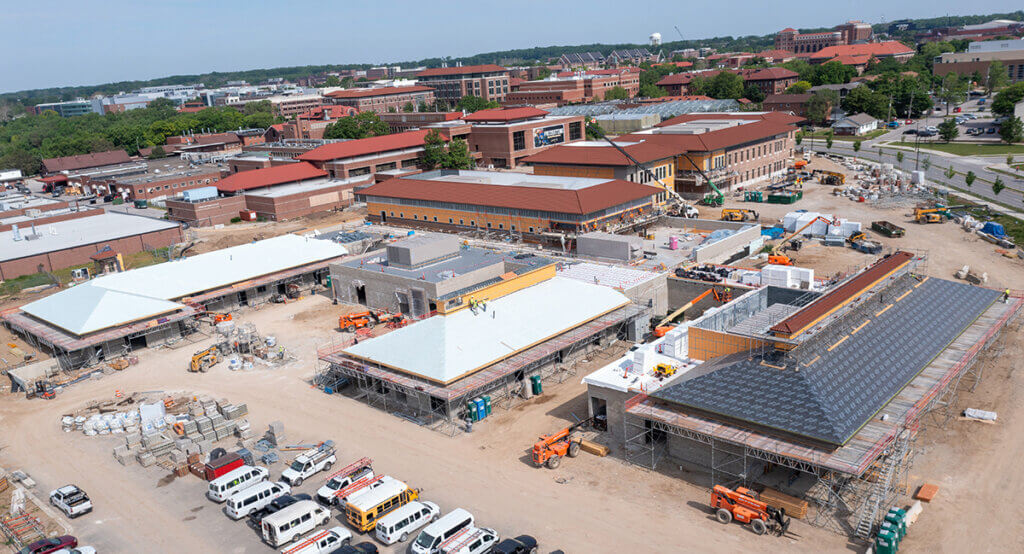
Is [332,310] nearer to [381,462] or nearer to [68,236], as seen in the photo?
[381,462]

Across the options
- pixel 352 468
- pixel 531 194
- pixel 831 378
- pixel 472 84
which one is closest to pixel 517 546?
pixel 352 468

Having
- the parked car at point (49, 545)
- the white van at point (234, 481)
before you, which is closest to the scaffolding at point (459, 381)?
the white van at point (234, 481)

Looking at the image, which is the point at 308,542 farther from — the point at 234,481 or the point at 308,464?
the point at 234,481

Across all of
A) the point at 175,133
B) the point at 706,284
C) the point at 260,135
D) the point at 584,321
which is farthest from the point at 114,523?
the point at 175,133

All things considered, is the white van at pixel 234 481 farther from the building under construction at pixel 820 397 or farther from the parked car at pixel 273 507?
the building under construction at pixel 820 397

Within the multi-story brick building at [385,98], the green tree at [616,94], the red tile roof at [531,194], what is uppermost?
the multi-story brick building at [385,98]

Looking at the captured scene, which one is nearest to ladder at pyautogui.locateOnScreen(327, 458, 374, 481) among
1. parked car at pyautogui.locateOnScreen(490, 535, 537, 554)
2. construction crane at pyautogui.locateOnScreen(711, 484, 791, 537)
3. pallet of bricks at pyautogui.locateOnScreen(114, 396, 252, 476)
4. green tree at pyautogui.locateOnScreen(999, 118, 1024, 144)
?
pallet of bricks at pyautogui.locateOnScreen(114, 396, 252, 476)

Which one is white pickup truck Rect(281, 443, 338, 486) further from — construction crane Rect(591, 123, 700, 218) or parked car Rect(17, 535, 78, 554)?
construction crane Rect(591, 123, 700, 218)
